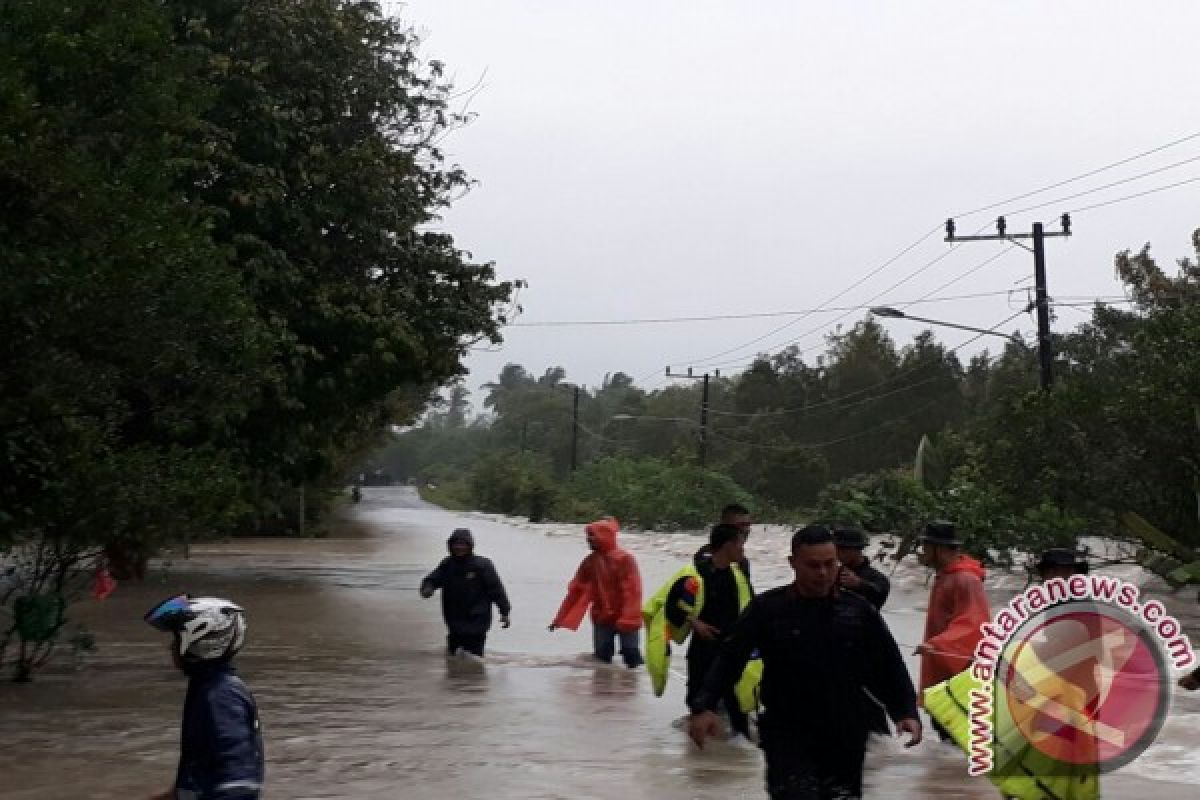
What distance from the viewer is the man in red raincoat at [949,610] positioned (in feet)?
29.4

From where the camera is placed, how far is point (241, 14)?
2252cm

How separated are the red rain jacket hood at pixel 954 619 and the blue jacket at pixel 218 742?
5038 millimetres

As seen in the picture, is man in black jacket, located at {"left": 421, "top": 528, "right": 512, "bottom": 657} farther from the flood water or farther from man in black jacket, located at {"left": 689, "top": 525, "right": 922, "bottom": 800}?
man in black jacket, located at {"left": 689, "top": 525, "right": 922, "bottom": 800}

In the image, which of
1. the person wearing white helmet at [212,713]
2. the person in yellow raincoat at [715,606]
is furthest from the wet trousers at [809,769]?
the person in yellow raincoat at [715,606]

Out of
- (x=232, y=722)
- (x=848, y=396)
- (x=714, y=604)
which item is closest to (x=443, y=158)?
(x=714, y=604)

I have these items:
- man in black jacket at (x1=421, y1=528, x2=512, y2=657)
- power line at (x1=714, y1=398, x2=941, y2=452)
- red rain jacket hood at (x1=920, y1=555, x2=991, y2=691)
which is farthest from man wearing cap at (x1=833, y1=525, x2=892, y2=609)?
power line at (x1=714, y1=398, x2=941, y2=452)

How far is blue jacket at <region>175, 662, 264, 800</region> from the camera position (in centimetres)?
480

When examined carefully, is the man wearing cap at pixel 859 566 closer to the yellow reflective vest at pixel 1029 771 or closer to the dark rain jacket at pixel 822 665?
the yellow reflective vest at pixel 1029 771

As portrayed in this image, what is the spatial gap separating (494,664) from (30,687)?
4261mm

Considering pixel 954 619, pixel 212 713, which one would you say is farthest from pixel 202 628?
pixel 954 619

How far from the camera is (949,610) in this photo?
926 cm

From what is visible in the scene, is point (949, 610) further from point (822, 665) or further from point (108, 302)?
point (108, 302)

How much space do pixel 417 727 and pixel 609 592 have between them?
10.4ft

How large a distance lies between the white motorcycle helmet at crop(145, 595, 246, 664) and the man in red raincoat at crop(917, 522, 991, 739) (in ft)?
16.2
